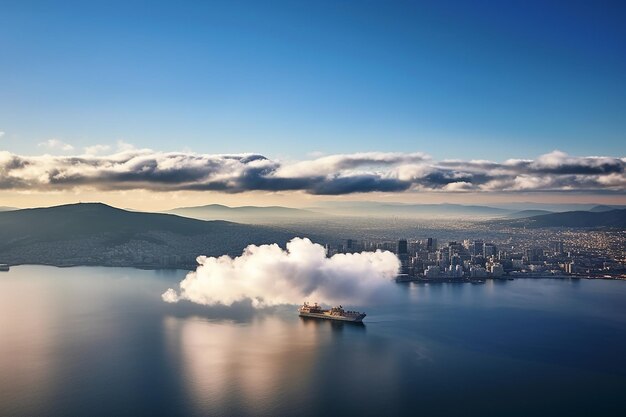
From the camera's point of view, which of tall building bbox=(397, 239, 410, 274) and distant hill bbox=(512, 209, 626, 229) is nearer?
tall building bbox=(397, 239, 410, 274)

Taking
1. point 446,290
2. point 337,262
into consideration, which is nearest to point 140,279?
point 337,262

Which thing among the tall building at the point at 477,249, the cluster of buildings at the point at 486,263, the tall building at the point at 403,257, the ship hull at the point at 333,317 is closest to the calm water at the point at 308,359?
the ship hull at the point at 333,317

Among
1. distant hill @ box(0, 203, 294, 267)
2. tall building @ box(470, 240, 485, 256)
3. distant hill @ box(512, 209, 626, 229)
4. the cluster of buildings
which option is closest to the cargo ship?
the cluster of buildings

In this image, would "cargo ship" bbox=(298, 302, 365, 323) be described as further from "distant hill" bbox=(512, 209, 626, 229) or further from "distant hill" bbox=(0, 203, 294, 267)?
"distant hill" bbox=(512, 209, 626, 229)

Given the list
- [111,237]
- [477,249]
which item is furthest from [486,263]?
[111,237]

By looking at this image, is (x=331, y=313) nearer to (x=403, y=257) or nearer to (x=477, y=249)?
(x=403, y=257)
